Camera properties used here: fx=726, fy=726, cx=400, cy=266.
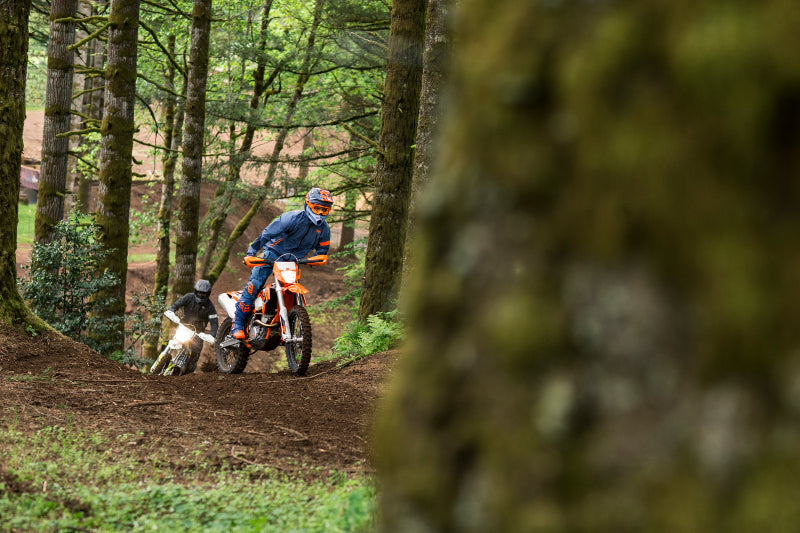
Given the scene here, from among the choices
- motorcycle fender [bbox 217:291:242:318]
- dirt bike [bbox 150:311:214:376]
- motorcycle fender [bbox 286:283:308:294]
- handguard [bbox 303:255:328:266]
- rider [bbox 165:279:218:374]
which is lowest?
dirt bike [bbox 150:311:214:376]

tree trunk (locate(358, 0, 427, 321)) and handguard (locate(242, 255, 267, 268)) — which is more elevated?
tree trunk (locate(358, 0, 427, 321))

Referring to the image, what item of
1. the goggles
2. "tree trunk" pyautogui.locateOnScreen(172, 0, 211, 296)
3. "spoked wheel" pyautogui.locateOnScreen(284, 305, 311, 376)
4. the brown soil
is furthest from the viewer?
"tree trunk" pyautogui.locateOnScreen(172, 0, 211, 296)

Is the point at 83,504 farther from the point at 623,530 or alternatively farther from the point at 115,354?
the point at 115,354

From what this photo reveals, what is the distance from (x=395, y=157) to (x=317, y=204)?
2.10m

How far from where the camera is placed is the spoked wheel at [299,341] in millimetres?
9453

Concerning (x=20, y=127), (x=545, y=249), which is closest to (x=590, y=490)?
(x=545, y=249)

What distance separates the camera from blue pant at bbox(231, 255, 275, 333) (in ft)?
34.0

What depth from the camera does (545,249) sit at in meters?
1.30

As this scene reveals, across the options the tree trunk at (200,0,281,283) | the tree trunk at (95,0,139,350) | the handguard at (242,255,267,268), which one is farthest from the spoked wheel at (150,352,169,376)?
the tree trunk at (200,0,281,283)

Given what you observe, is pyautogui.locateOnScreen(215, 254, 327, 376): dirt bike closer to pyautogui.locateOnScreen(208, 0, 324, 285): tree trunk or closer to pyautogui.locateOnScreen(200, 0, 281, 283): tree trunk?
pyautogui.locateOnScreen(208, 0, 324, 285): tree trunk

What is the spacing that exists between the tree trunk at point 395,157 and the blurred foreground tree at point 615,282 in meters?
9.93

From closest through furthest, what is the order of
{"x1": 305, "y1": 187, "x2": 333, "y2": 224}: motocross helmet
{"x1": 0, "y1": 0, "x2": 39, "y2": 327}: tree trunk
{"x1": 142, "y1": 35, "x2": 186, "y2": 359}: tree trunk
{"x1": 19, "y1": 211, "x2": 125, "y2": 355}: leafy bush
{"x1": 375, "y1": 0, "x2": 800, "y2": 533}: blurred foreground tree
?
{"x1": 375, "y1": 0, "x2": 800, "y2": 533}: blurred foreground tree → {"x1": 0, "y1": 0, "x2": 39, "y2": 327}: tree trunk → {"x1": 305, "y1": 187, "x2": 333, "y2": 224}: motocross helmet → {"x1": 19, "y1": 211, "x2": 125, "y2": 355}: leafy bush → {"x1": 142, "y1": 35, "x2": 186, "y2": 359}: tree trunk

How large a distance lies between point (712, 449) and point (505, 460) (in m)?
0.34

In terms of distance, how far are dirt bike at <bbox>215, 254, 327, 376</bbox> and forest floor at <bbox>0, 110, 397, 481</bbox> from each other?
1.35ft
